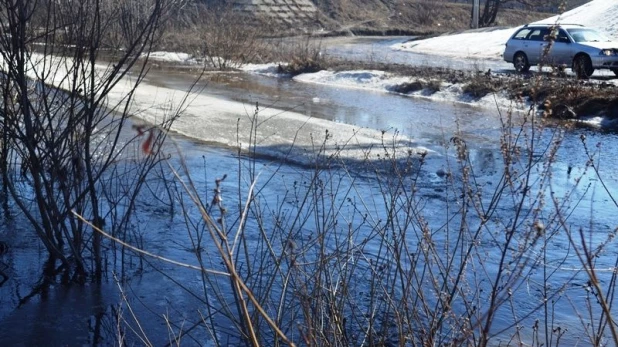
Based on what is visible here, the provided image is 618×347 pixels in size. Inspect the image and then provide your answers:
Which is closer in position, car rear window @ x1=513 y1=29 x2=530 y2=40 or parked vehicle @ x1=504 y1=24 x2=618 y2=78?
parked vehicle @ x1=504 y1=24 x2=618 y2=78

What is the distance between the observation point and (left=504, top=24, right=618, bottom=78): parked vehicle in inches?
906

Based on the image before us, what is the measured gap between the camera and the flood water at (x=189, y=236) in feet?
19.2

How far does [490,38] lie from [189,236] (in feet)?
118

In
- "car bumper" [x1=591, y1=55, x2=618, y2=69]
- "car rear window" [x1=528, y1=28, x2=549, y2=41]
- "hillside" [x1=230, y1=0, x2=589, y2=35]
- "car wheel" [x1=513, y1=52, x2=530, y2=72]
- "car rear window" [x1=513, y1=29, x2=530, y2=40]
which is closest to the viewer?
"car bumper" [x1=591, y1=55, x2=618, y2=69]

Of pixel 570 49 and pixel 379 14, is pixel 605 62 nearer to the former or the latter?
pixel 570 49

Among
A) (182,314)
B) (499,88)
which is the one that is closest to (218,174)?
(182,314)

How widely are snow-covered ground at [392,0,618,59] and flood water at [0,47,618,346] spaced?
68.8 ft

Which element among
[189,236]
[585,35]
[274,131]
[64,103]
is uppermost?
[585,35]

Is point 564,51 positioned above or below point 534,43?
below

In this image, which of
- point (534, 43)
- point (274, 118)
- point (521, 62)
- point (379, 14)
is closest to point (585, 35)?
point (534, 43)

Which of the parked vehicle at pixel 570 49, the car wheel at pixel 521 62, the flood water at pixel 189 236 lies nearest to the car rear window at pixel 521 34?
the parked vehicle at pixel 570 49

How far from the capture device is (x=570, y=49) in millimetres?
24094

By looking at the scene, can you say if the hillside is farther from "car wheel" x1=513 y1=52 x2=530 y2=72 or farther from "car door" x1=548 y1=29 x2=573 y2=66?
"car door" x1=548 y1=29 x2=573 y2=66

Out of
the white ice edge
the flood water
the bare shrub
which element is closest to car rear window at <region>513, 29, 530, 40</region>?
the flood water
